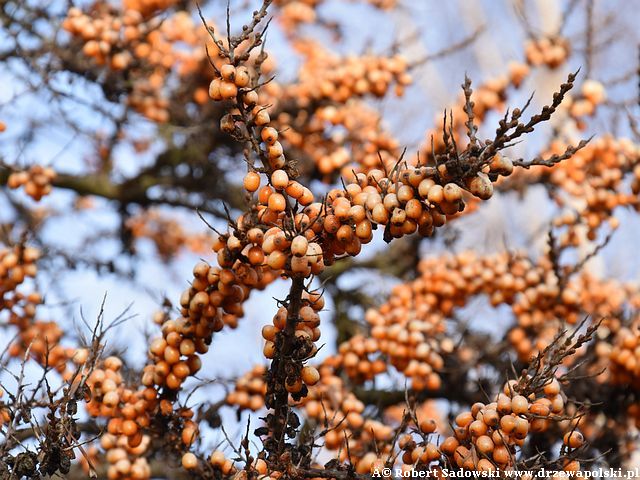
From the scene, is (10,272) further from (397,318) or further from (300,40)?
(300,40)

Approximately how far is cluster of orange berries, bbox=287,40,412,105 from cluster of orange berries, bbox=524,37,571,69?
0.81 metres

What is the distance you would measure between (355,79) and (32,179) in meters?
1.92

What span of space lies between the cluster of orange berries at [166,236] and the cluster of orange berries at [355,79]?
234 cm

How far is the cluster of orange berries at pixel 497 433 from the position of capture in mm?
2119

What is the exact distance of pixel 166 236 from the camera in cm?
657

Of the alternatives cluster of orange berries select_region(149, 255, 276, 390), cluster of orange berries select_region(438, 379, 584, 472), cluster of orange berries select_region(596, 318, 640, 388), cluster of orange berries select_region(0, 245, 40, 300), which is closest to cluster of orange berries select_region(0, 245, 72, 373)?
cluster of orange berries select_region(0, 245, 40, 300)

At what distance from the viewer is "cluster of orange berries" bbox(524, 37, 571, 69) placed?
4.61 metres

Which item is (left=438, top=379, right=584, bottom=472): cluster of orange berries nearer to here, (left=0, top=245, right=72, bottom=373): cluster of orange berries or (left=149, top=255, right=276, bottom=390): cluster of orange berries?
(left=149, top=255, right=276, bottom=390): cluster of orange berries

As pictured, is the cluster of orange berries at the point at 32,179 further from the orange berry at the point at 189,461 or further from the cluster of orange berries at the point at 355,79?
the orange berry at the point at 189,461

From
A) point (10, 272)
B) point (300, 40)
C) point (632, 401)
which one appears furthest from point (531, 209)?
point (10, 272)

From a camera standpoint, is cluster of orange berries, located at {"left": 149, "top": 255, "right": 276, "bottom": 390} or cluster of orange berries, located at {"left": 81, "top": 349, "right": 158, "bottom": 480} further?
cluster of orange berries, located at {"left": 81, "top": 349, "right": 158, "bottom": 480}

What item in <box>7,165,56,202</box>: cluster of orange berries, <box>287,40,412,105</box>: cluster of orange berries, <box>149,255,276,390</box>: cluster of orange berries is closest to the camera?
<box>149,255,276,390</box>: cluster of orange berries

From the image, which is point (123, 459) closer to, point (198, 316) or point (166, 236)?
point (198, 316)

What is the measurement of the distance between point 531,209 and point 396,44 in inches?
194
